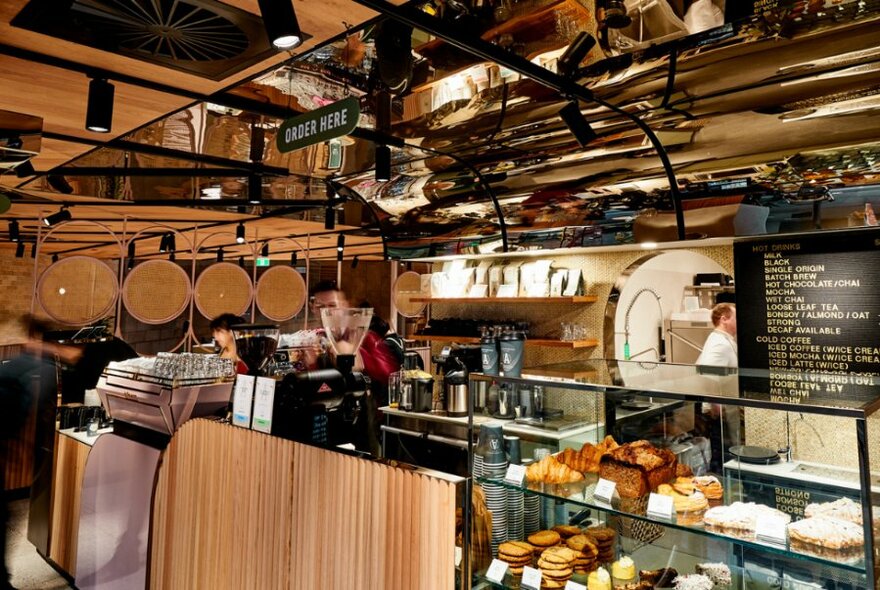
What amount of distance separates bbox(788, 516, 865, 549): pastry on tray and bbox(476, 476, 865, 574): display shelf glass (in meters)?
0.02

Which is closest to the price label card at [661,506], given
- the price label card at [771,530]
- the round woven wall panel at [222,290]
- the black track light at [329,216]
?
the price label card at [771,530]

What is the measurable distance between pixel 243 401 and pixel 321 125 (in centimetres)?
126

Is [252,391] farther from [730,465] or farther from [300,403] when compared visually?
[730,465]

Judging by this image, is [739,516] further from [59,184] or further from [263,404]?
[59,184]

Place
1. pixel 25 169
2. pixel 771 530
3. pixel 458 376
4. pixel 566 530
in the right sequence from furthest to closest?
pixel 458 376, pixel 25 169, pixel 566 530, pixel 771 530

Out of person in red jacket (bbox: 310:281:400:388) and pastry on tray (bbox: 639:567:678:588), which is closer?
pastry on tray (bbox: 639:567:678:588)

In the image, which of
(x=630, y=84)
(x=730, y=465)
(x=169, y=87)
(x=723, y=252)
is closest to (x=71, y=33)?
(x=169, y=87)

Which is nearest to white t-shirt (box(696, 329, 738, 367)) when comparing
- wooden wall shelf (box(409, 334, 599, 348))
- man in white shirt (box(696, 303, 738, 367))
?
man in white shirt (box(696, 303, 738, 367))

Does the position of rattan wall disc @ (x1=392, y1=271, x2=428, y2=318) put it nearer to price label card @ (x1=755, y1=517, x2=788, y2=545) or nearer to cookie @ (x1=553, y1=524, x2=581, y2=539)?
cookie @ (x1=553, y1=524, x2=581, y2=539)

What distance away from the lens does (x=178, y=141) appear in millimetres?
3631

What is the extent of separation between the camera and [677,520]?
1639mm

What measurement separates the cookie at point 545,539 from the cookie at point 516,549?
2 cm

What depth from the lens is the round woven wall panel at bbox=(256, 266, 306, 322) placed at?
7.06 meters

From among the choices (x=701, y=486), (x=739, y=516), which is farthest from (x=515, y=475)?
(x=739, y=516)
